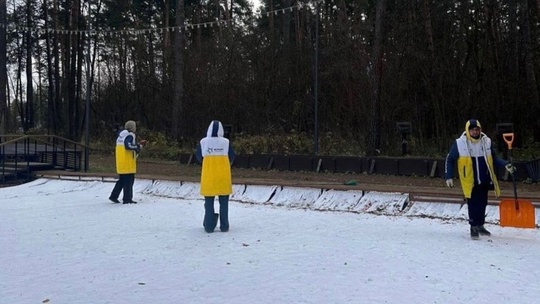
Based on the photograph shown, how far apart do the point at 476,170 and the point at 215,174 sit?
3722 mm

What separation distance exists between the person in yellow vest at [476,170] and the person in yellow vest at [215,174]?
10.7ft

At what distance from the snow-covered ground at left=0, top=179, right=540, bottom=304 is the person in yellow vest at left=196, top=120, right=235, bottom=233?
0.86 feet

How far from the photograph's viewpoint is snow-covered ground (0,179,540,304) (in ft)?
18.6

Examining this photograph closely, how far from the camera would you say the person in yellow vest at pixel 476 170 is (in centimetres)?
797

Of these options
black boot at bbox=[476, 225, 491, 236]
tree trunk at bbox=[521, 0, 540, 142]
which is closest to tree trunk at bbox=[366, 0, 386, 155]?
tree trunk at bbox=[521, 0, 540, 142]

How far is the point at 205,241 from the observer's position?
327 inches

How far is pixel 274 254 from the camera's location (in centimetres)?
734

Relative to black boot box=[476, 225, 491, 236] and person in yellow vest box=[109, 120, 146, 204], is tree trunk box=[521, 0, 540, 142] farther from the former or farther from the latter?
person in yellow vest box=[109, 120, 146, 204]

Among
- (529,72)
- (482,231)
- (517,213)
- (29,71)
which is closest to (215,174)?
(482,231)

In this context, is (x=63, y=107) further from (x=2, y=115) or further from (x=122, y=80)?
(x=2, y=115)

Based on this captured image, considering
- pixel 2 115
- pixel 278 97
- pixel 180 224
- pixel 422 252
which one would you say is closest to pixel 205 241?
pixel 180 224

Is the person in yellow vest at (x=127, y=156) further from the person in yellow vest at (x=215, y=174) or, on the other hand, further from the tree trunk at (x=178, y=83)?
the tree trunk at (x=178, y=83)

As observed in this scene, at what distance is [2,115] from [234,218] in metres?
20.6

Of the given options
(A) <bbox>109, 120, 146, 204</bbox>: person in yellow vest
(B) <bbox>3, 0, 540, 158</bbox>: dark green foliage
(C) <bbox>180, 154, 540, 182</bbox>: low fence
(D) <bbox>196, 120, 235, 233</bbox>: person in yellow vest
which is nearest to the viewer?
(D) <bbox>196, 120, 235, 233</bbox>: person in yellow vest
